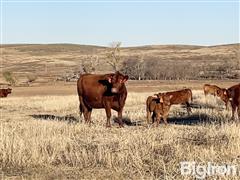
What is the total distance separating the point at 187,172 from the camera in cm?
807

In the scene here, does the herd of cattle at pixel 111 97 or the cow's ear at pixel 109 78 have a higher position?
the cow's ear at pixel 109 78

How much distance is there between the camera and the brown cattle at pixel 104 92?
52.0 ft

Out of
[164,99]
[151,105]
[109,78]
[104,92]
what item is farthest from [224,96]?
[109,78]

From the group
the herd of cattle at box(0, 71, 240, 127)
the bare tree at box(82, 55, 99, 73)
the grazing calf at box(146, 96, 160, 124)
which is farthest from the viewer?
the bare tree at box(82, 55, 99, 73)

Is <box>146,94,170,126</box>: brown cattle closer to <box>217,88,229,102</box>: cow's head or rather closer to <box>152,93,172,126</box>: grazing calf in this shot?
<box>152,93,172,126</box>: grazing calf

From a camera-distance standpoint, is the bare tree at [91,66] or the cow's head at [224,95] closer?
the cow's head at [224,95]

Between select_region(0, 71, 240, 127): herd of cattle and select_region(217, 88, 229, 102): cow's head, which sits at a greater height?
select_region(0, 71, 240, 127): herd of cattle

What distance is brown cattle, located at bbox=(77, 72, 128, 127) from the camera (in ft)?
52.0

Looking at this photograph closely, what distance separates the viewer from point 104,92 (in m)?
16.5

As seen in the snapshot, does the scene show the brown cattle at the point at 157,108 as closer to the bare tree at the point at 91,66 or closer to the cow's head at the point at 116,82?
the cow's head at the point at 116,82

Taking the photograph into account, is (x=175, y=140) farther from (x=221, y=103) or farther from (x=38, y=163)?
(x=221, y=103)

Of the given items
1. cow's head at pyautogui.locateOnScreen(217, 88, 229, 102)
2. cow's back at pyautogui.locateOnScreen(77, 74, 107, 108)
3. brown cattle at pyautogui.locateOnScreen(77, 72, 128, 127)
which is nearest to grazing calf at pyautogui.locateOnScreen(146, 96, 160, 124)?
brown cattle at pyautogui.locateOnScreen(77, 72, 128, 127)

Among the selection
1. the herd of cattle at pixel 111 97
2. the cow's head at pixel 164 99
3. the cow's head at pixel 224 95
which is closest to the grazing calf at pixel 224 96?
the cow's head at pixel 224 95

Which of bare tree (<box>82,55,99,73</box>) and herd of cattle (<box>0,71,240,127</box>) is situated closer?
herd of cattle (<box>0,71,240,127</box>)
